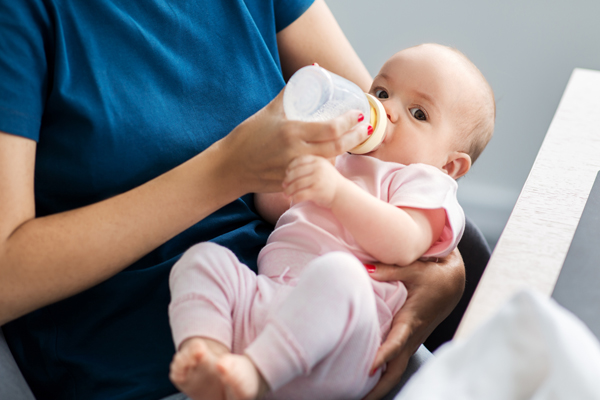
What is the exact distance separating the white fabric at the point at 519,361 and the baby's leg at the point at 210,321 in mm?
231

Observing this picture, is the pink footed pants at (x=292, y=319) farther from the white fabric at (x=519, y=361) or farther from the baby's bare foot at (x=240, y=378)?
the white fabric at (x=519, y=361)

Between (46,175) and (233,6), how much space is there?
534mm

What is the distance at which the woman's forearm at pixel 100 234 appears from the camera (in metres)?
0.84

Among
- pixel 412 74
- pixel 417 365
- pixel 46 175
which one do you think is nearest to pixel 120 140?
pixel 46 175

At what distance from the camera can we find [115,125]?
94 centimetres

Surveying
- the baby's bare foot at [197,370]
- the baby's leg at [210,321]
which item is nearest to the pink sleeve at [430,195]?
the baby's leg at [210,321]

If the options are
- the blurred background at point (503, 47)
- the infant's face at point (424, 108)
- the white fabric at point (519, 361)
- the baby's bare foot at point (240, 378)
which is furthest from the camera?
the blurred background at point (503, 47)

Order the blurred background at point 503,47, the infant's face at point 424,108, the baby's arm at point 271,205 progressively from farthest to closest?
1. the blurred background at point 503,47
2. the baby's arm at point 271,205
3. the infant's face at point 424,108

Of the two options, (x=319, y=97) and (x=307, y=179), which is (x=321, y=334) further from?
(x=319, y=97)

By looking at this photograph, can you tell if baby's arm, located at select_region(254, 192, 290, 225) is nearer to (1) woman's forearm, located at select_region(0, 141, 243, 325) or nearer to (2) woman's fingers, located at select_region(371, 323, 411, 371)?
(1) woman's forearm, located at select_region(0, 141, 243, 325)

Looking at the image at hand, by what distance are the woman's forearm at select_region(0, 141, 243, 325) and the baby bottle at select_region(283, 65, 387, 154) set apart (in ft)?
0.51

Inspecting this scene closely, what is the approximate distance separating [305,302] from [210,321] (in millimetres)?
141

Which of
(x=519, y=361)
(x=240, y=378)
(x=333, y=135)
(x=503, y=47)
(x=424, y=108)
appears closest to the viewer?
(x=519, y=361)

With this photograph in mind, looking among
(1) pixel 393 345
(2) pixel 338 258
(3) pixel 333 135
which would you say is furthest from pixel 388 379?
(3) pixel 333 135
